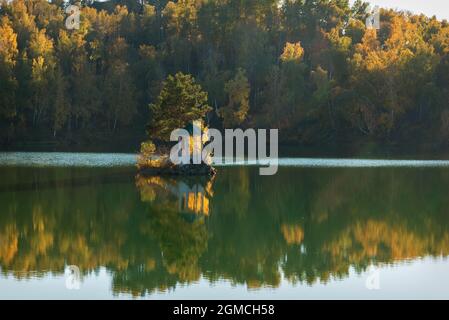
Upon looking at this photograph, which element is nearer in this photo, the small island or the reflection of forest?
the reflection of forest

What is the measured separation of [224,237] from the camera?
2217cm

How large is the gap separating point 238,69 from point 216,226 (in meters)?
52.6

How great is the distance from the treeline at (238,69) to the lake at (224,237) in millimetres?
31519

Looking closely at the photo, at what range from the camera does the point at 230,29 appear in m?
81.8

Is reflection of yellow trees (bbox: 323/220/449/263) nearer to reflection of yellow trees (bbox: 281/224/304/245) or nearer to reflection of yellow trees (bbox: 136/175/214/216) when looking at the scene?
reflection of yellow trees (bbox: 281/224/304/245)

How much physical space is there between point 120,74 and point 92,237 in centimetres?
5636

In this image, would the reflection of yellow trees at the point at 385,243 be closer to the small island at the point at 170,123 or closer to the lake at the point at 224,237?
the lake at the point at 224,237

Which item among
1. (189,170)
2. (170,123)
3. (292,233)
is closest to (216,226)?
(292,233)

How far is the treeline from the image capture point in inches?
2726

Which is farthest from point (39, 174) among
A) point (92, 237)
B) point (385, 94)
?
point (385, 94)

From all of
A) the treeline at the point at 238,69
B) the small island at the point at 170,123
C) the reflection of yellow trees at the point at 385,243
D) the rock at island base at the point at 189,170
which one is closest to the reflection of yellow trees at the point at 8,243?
the reflection of yellow trees at the point at 385,243

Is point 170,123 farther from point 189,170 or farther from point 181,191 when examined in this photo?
point 181,191

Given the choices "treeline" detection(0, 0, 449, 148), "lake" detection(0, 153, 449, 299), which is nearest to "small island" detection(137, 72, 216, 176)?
"lake" detection(0, 153, 449, 299)

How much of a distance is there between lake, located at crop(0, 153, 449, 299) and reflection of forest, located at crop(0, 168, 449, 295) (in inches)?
1.8
